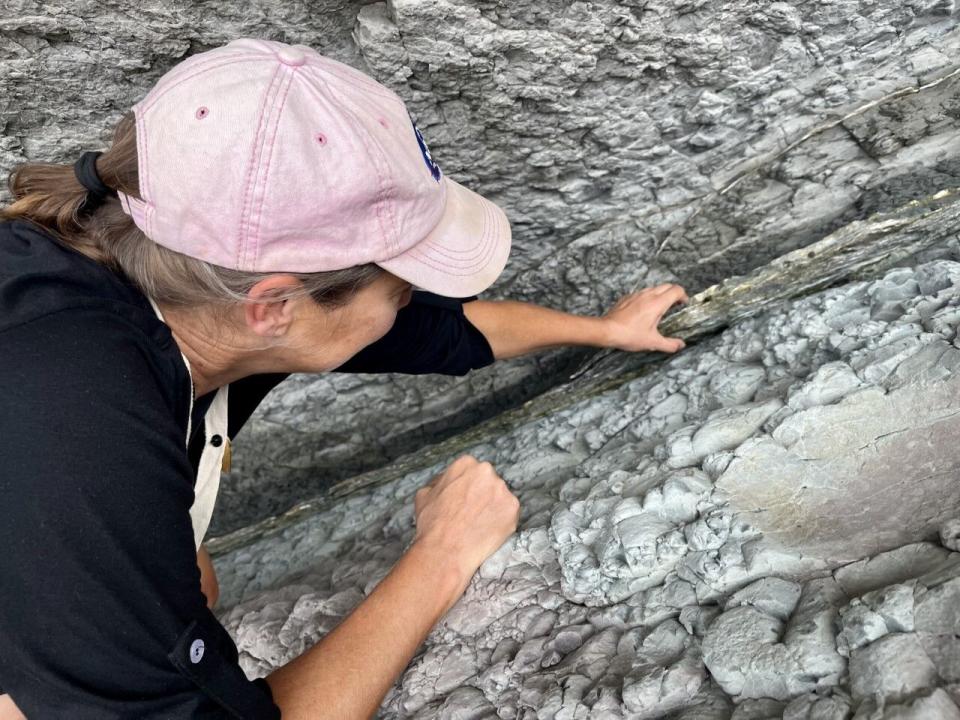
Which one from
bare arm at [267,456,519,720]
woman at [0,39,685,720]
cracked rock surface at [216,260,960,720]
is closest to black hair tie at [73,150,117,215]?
woman at [0,39,685,720]

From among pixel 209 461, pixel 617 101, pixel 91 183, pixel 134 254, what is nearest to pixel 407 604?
→ pixel 209 461

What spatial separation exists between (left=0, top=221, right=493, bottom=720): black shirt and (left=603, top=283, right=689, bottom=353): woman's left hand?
948 mm

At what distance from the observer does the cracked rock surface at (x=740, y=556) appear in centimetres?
100

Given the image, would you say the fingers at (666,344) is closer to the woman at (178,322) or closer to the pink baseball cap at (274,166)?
the woman at (178,322)

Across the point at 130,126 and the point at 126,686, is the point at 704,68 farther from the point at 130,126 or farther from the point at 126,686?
the point at 126,686

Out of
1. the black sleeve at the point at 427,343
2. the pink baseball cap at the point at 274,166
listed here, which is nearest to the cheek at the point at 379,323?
the pink baseball cap at the point at 274,166

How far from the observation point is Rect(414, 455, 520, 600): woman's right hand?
1.36 metres

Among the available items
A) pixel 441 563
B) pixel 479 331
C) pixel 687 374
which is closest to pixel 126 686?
pixel 441 563

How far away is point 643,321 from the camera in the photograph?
173 cm

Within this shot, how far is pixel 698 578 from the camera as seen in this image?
1223 mm

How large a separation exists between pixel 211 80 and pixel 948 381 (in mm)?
1135

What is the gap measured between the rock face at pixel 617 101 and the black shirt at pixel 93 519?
1.89ft

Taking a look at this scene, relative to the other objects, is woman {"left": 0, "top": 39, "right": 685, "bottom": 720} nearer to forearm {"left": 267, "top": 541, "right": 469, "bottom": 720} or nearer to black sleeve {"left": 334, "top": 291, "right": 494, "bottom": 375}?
forearm {"left": 267, "top": 541, "right": 469, "bottom": 720}

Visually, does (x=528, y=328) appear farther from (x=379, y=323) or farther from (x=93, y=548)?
(x=93, y=548)
